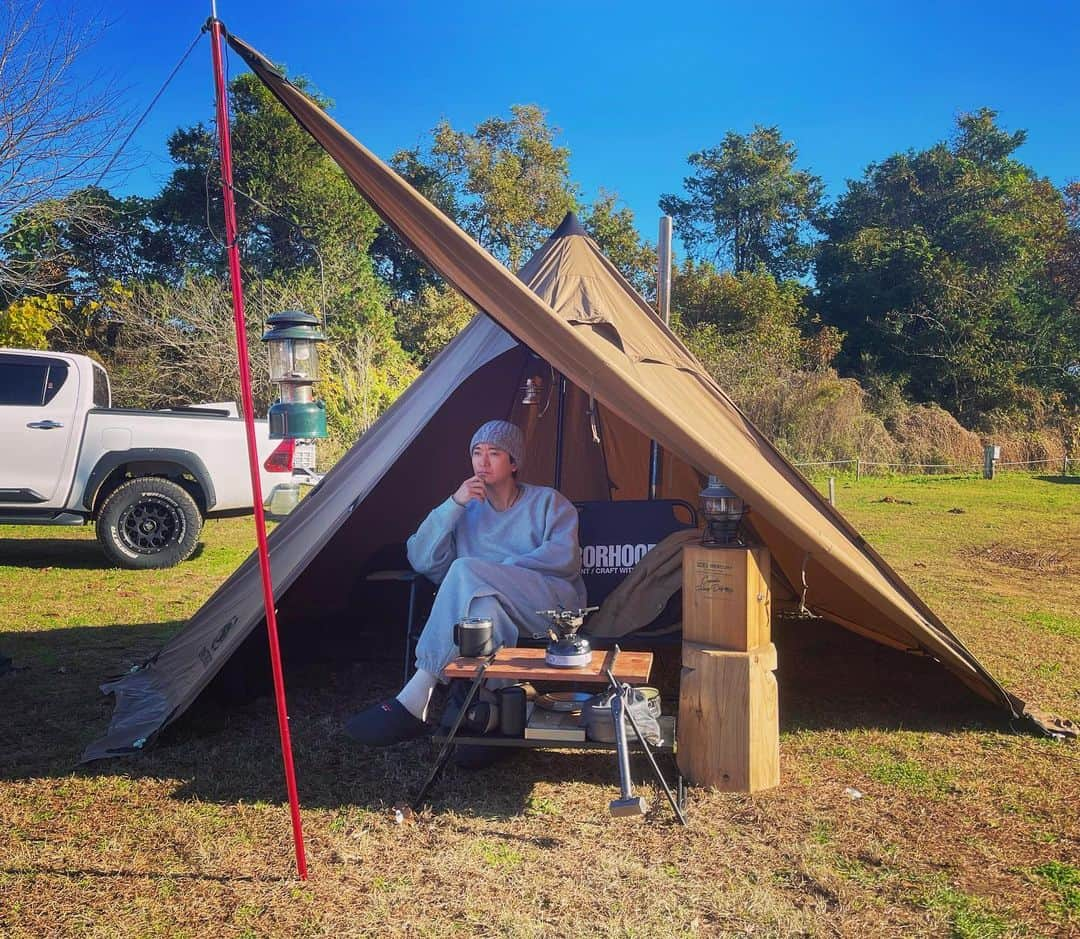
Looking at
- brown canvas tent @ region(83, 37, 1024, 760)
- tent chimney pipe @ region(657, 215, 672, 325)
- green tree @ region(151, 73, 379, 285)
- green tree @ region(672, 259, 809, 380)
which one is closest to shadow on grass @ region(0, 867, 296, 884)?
brown canvas tent @ region(83, 37, 1024, 760)

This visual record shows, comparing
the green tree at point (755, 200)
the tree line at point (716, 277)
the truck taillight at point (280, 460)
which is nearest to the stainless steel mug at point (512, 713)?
the truck taillight at point (280, 460)

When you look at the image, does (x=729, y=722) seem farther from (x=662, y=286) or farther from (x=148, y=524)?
(x=148, y=524)

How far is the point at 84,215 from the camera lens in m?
9.43

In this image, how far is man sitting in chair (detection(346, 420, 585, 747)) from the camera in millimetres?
3516

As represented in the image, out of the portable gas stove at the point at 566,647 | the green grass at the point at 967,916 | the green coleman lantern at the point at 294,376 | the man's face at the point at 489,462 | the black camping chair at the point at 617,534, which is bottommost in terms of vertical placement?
the green grass at the point at 967,916

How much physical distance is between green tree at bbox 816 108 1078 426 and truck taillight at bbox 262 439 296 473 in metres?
19.2

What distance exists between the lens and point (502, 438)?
4.11 meters

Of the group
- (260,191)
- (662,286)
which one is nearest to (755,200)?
(260,191)

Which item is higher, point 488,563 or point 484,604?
point 488,563

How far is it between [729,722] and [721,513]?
0.73 meters

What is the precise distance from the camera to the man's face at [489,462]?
406cm

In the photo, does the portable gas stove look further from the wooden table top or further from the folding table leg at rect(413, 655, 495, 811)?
the folding table leg at rect(413, 655, 495, 811)

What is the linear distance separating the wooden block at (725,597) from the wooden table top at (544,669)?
0.24m

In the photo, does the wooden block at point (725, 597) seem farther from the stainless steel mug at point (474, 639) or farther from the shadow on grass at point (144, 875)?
the shadow on grass at point (144, 875)
